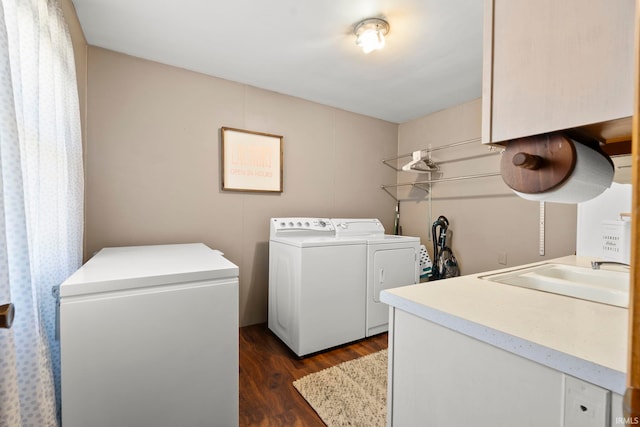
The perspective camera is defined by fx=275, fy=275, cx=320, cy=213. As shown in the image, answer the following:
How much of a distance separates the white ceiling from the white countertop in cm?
158

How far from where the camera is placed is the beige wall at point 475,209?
2.37 metres

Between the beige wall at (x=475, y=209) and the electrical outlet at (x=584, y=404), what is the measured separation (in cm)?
227

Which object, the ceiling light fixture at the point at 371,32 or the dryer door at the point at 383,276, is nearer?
the ceiling light fixture at the point at 371,32

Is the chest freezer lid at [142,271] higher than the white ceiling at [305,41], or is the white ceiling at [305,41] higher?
the white ceiling at [305,41]

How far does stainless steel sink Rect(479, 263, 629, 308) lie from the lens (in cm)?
102

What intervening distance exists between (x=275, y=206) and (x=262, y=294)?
35.1 inches

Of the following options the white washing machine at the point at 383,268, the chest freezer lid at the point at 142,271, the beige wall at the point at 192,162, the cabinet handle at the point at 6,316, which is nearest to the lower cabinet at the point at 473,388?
the chest freezer lid at the point at 142,271

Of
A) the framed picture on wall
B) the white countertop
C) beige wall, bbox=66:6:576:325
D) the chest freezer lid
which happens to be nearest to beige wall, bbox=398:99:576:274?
beige wall, bbox=66:6:576:325

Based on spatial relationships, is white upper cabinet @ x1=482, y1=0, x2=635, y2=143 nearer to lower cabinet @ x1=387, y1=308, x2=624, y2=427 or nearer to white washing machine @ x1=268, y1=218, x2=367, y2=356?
lower cabinet @ x1=387, y1=308, x2=624, y2=427

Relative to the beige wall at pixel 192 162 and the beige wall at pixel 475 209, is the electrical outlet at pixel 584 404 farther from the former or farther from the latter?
the beige wall at pixel 192 162

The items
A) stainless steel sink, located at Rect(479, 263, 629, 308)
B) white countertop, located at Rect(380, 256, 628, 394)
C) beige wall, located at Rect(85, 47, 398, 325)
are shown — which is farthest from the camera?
beige wall, located at Rect(85, 47, 398, 325)

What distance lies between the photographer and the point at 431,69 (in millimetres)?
2260

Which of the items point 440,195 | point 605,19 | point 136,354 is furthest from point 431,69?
point 136,354

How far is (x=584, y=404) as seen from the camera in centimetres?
54
